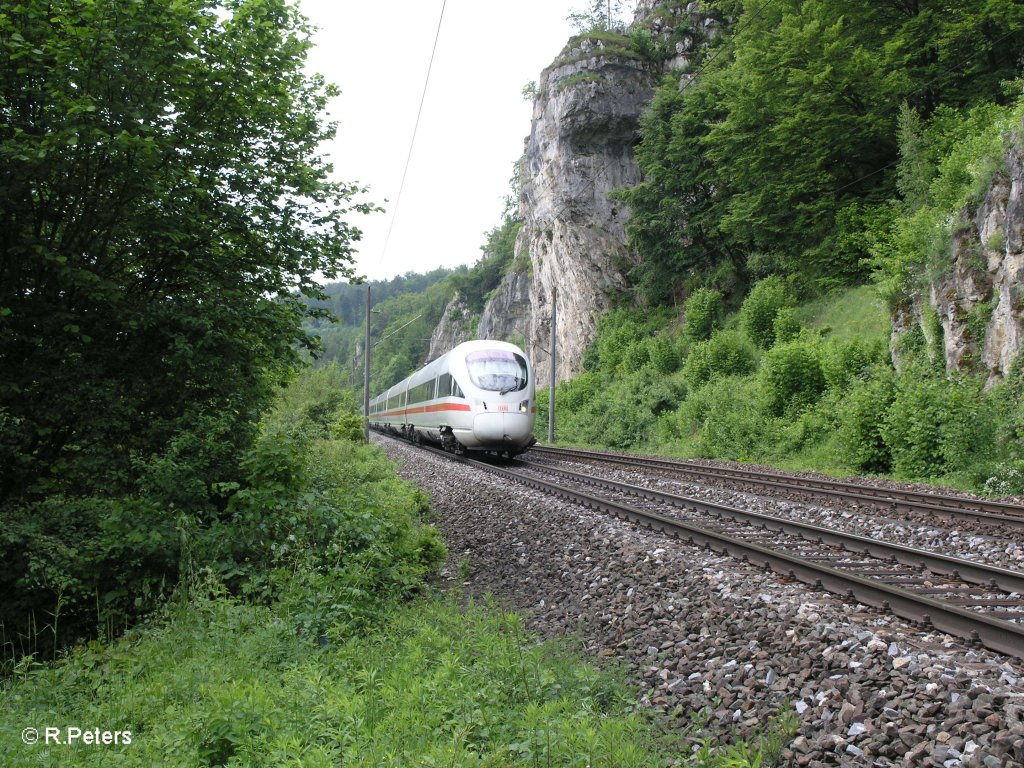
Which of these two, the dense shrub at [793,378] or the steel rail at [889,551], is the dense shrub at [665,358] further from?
the steel rail at [889,551]

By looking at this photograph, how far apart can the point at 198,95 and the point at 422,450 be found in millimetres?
17096

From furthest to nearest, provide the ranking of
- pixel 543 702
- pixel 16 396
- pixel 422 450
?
pixel 422 450
pixel 16 396
pixel 543 702

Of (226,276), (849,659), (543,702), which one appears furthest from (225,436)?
(849,659)

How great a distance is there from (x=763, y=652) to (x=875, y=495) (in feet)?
25.0

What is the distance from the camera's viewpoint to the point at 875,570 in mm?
5910

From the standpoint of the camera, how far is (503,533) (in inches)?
332

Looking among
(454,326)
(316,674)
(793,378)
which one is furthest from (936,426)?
(454,326)

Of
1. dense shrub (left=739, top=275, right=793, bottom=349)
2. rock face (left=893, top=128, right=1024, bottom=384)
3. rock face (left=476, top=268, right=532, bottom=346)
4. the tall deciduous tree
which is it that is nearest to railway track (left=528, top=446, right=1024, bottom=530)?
rock face (left=893, top=128, right=1024, bottom=384)

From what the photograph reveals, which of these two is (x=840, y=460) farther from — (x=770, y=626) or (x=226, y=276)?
(x=226, y=276)

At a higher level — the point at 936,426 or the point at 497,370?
the point at 497,370

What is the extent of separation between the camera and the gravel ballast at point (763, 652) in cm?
305

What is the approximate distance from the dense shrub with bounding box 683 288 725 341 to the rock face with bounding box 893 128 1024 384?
12.9 m

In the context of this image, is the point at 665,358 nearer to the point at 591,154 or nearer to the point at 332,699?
the point at 591,154

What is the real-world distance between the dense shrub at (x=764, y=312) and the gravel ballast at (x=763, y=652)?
60.0 ft
